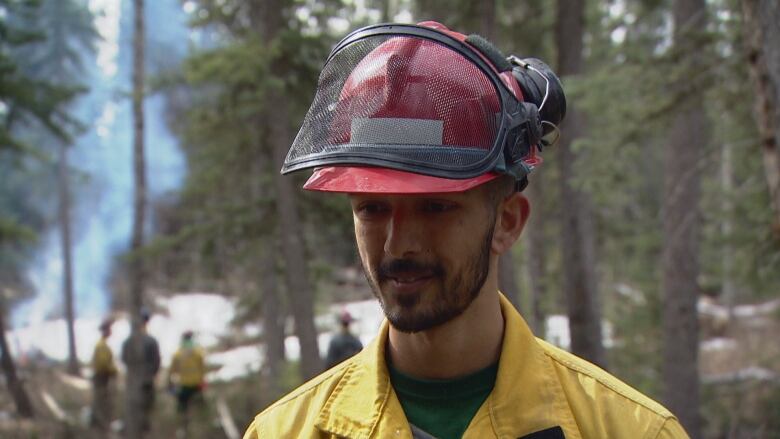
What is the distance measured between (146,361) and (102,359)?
1212mm

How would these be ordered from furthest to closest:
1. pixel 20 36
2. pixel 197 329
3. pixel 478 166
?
pixel 197 329, pixel 20 36, pixel 478 166

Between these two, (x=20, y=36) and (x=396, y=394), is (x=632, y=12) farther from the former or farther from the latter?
(x=396, y=394)

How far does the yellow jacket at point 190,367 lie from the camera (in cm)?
1365

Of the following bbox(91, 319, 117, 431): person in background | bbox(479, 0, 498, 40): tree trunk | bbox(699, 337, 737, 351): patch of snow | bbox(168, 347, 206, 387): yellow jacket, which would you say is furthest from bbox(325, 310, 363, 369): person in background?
bbox(699, 337, 737, 351): patch of snow

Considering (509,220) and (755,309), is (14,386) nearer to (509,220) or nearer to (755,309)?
(509,220)

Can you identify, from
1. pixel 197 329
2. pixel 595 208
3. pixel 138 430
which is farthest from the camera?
pixel 197 329

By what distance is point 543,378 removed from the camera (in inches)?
86.4

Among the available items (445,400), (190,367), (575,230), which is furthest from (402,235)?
(190,367)

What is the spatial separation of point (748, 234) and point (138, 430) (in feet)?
33.9

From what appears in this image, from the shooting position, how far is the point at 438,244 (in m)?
2.10

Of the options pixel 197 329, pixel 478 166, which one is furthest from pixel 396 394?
pixel 197 329

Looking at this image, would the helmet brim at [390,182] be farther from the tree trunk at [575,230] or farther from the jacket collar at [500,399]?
the tree trunk at [575,230]

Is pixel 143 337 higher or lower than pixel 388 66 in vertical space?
lower

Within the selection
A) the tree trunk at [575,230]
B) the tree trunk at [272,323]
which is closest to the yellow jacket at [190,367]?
the tree trunk at [272,323]
